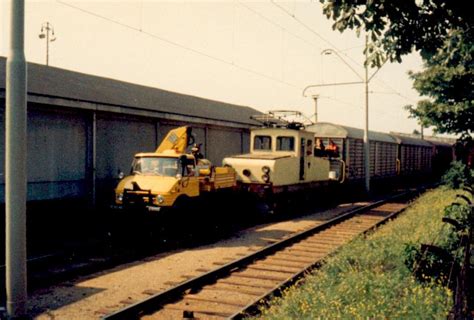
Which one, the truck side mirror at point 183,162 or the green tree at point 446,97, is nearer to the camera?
the truck side mirror at point 183,162

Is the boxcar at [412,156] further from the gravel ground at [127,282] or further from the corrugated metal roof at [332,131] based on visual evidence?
the gravel ground at [127,282]

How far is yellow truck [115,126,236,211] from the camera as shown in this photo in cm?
1124

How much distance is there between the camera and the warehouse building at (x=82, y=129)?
41.6 ft

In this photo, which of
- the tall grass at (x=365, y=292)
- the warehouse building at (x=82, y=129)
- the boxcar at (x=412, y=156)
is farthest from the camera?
the boxcar at (x=412, y=156)

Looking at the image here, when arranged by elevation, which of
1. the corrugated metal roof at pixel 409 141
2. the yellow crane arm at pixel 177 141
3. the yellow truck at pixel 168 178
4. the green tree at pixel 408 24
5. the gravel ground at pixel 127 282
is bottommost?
the gravel ground at pixel 127 282

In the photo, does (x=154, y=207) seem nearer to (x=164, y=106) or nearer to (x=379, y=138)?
(x=164, y=106)

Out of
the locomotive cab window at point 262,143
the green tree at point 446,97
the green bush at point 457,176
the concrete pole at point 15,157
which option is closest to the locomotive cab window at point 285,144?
the locomotive cab window at point 262,143

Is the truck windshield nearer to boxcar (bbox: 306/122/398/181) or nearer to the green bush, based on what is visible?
boxcar (bbox: 306/122/398/181)

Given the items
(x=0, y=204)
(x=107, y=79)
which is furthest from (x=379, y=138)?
(x=0, y=204)

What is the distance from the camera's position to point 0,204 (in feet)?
37.2

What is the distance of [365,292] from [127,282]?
13.9ft

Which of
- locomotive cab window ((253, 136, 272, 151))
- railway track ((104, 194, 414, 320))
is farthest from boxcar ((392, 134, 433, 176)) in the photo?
railway track ((104, 194, 414, 320))

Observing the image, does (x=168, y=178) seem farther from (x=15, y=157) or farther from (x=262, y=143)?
(x=262, y=143)

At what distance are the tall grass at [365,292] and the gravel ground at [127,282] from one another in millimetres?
2331
